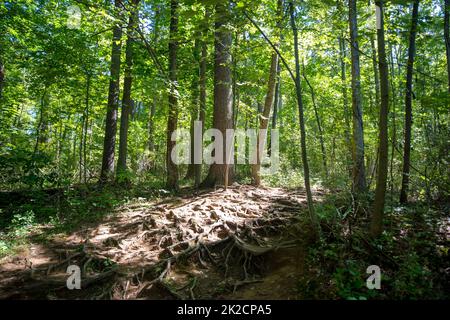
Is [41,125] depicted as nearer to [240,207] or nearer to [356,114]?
[240,207]

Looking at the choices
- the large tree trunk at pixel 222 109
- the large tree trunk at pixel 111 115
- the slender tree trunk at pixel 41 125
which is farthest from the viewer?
the slender tree trunk at pixel 41 125

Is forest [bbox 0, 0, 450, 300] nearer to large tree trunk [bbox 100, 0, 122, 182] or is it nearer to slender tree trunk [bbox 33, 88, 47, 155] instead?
large tree trunk [bbox 100, 0, 122, 182]

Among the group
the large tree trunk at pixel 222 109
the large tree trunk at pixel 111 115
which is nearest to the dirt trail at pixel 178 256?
the large tree trunk at pixel 222 109

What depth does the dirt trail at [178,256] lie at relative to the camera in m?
4.84

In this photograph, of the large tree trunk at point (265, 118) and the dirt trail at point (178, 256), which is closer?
the dirt trail at point (178, 256)

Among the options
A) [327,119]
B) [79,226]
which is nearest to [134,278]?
[79,226]

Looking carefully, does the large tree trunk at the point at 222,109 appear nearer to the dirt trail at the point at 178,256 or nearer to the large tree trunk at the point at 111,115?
the dirt trail at the point at 178,256

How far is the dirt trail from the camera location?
484cm

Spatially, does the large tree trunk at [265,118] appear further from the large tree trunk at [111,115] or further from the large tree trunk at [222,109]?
the large tree trunk at [111,115]

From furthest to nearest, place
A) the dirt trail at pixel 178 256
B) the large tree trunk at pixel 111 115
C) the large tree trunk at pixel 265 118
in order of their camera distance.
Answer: the large tree trunk at pixel 111 115, the large tree trunk at pixel 265 118, the dirt trail at pixel 178 256

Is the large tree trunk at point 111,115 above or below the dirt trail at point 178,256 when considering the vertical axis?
above

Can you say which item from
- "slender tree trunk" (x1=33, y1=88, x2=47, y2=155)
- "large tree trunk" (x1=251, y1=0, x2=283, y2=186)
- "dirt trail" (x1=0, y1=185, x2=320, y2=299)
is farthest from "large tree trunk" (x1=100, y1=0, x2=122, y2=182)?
"large tree trunk" (x1=251, y1=0, x2=283, y2=186)

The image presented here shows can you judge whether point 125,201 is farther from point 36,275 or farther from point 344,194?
point 344,194

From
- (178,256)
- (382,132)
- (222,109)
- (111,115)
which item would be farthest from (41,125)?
(382,132)
